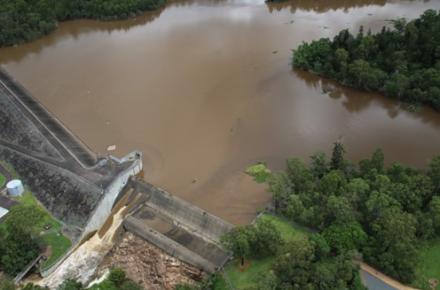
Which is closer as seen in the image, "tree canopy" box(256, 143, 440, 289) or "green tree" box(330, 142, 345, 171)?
"tree canopy" box(256, 143, 440, 289)

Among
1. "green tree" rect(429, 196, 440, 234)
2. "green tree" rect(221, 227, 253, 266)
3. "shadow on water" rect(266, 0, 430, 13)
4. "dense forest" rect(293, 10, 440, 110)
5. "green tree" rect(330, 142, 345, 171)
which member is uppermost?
"shadow on water" rect(266, 0, 430, 13)

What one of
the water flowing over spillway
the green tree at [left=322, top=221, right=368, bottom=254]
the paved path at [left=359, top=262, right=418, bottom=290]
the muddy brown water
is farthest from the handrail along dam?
the paved path at [left=359, top=262, right=418, bottom=290]

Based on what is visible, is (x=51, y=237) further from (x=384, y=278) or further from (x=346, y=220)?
(x=384, y=278)

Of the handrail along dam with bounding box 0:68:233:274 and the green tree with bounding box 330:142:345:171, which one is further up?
the green tree with bounding box 330:142:345:171

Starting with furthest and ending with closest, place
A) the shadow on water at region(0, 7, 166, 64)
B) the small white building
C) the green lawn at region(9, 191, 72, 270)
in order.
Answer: the shadow on water at region(0, 7, 166, 64) < the small white building < the green lawn at region(9, 191, 72, 270)

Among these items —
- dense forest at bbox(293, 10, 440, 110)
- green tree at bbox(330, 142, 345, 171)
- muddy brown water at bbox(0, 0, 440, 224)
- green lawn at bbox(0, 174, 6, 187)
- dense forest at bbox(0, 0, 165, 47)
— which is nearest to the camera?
green tree at bbox(330, 142, 345, 171)

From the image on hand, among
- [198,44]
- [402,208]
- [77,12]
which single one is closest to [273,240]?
[402,208]

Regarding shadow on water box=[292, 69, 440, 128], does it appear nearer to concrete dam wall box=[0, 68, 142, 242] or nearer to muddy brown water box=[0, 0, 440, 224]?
muddy brown water box=[0, 0, 440, 224]

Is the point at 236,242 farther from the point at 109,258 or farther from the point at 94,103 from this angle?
the point at 94,103
